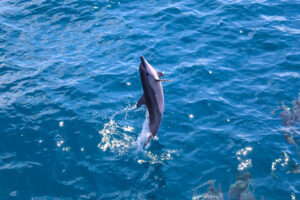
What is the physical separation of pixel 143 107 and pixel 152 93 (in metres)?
3.43

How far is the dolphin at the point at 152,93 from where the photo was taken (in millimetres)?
11453

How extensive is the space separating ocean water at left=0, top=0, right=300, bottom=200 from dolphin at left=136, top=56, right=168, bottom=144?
1.64 m

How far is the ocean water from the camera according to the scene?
11617 millimetres

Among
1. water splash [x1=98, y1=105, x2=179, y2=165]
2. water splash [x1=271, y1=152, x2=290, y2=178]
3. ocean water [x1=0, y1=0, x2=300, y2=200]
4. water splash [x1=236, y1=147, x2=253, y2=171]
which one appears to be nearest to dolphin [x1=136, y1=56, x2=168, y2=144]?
water splash [x1=98, y1=105, x2=179, y2=165]

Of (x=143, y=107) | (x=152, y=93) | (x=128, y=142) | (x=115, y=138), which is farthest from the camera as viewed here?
(x=143, y=107)

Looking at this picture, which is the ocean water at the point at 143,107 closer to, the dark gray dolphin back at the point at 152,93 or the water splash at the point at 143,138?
the water splash at the point at 143,138

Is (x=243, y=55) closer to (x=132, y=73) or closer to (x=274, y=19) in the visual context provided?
(x=274, y=19)

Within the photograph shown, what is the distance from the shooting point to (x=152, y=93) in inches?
461

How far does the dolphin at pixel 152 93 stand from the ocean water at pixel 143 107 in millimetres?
1644

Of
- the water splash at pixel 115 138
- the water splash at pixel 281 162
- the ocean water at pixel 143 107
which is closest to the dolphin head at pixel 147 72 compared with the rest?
the ocean water at pixel 143 107

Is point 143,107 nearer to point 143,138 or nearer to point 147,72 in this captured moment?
point 143,138

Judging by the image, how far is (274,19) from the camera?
811 inches

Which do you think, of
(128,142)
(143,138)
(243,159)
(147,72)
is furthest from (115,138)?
(243,159)

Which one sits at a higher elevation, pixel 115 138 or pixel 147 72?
pixel 147 72
